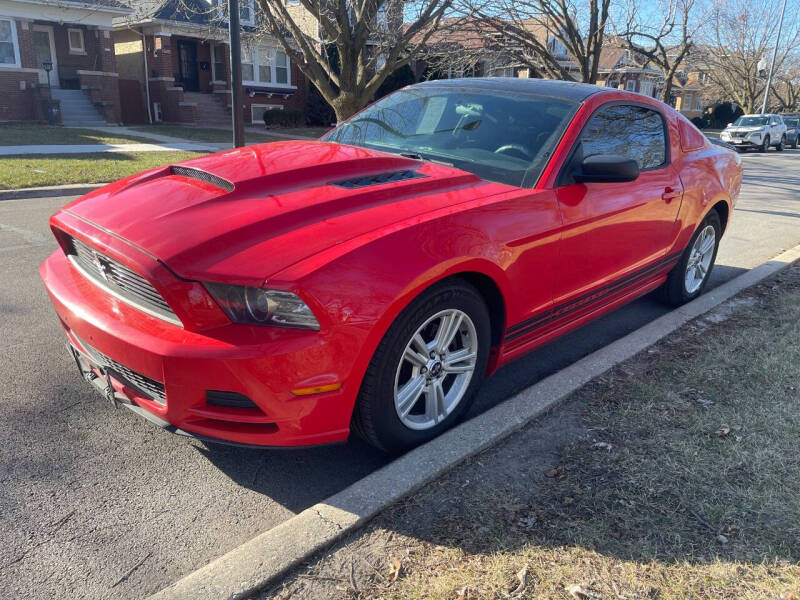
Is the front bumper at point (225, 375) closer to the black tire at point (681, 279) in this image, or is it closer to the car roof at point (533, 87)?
the car roof at point (533, 87)

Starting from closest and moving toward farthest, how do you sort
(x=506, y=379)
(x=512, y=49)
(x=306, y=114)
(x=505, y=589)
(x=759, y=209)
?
(x=505, y=589), (x=506, y=379), (x=759, y=209), (x=512, y=49), (x=306, y=114)

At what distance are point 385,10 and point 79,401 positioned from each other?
13550 millimetres

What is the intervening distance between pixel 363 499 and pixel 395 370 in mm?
526

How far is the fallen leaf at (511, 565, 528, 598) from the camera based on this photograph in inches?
84.7

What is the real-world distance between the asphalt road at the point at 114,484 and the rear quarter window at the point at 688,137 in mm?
2020

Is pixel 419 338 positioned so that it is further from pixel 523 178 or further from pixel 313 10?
pixel 313 10

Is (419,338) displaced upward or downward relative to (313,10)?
downward

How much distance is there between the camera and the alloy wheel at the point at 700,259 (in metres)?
5.24

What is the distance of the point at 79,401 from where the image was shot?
11.2 ft

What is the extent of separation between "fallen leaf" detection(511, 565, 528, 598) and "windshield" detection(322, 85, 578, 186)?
75.8 inches

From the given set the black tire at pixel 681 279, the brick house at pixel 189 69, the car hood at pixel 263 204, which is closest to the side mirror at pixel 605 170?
the car hood at pixel 263 204

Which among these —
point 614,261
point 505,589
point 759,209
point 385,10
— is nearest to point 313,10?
point 385,10

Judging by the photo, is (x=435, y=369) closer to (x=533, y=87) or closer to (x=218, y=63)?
(x=533, y=87)

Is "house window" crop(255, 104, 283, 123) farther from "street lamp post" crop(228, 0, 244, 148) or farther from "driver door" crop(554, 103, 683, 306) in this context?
"driver door" crop(554, 103, 683, 306)
